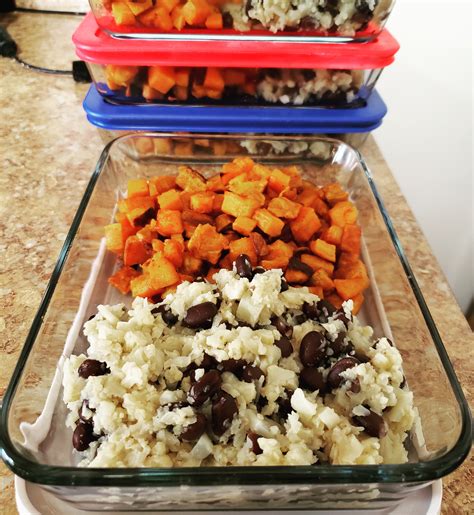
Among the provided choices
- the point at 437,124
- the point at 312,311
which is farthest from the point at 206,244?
the point at 437,124

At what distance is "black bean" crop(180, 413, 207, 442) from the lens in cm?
64

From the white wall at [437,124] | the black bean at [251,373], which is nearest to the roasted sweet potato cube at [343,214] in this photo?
the black bean at [251,373]

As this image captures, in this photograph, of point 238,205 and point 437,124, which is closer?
point 238,205

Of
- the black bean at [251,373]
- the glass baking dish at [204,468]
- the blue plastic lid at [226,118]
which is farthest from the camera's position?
the blue plastic lid at [226,118]

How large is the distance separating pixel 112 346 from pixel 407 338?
1.60 feet

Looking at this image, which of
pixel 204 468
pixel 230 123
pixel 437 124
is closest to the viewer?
pixel 204 468

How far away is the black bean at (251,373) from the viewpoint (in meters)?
0.69

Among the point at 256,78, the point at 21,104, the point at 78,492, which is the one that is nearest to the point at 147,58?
the point at 256,78

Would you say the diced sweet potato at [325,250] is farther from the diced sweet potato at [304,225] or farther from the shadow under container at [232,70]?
the shadow under container at [232,70]

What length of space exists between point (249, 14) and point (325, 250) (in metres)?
0.57

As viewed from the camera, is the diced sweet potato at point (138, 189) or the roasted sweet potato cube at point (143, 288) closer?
the roasted sweet potato cube at point (143, 288)

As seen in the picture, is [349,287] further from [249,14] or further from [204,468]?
[249,14]

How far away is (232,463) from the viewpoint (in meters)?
0.65

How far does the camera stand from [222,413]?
0.65 meters
